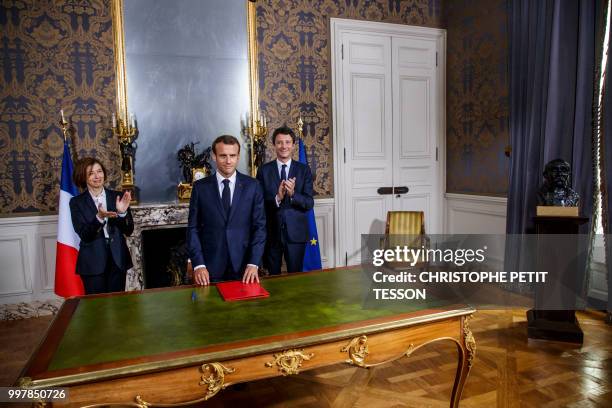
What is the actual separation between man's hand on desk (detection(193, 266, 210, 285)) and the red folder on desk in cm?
13

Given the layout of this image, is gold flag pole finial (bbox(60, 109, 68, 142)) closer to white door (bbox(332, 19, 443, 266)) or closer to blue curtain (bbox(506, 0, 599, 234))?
white door (bbox(332, 19, 443, 266))

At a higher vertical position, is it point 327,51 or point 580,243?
point 327,51

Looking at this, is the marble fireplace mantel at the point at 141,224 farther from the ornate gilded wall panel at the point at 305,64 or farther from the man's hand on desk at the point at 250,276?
the man's hand on desk at the point at 250,276

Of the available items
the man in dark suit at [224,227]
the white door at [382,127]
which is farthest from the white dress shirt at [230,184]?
the white door at [382,127]

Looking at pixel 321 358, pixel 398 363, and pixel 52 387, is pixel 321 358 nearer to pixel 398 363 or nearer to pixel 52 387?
pixel 52 387

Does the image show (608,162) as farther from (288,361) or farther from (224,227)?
(288,361)

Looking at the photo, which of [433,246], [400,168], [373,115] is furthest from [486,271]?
[373,115]

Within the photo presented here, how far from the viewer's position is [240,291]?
213 centimetres

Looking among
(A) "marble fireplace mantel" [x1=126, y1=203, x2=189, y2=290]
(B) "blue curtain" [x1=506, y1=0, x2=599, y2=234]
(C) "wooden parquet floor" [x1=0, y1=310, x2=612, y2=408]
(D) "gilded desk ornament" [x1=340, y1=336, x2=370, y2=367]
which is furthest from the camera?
(A) "marble fireplace mantel" [x1=126, y1=203, x2=189, y2=290]

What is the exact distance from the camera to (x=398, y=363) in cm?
295

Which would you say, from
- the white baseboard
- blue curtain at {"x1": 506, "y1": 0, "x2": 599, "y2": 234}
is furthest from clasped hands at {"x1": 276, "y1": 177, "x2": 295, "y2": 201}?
the white baseboard

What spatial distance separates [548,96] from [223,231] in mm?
A: 3213

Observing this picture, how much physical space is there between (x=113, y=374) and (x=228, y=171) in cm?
143

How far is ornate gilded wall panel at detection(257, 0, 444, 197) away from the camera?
4848 mm
